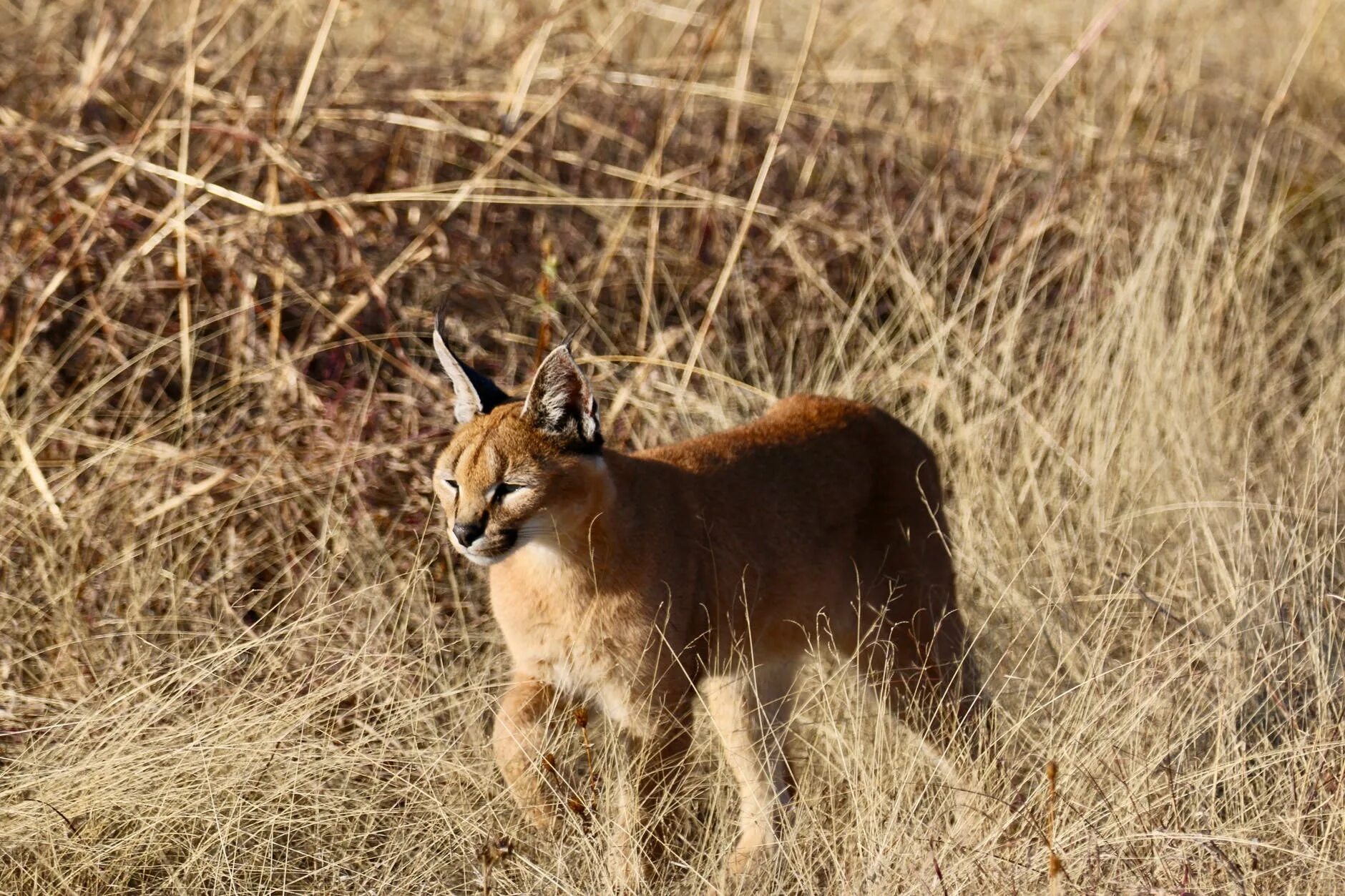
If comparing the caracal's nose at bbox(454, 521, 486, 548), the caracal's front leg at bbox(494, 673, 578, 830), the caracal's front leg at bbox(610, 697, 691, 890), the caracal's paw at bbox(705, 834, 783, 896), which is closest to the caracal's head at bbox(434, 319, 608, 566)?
the caracal's nose at bbox(454, 521, 486, 548)

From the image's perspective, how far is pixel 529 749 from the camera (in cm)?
363

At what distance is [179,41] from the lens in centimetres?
620

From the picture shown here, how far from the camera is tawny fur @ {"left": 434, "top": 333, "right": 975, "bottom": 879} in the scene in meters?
3.56

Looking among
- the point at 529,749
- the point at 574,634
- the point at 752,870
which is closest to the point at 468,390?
the point at 574,634

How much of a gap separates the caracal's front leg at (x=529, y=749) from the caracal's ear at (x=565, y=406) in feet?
2.04

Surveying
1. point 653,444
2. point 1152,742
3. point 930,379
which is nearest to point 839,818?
point 1152,742

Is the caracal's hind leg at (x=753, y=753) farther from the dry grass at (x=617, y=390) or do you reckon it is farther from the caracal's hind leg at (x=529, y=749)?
the caracal's hind leg at (x=529, y=749)

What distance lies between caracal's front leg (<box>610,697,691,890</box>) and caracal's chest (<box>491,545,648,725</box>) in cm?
6

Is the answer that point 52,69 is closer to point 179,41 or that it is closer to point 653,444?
point 179,41

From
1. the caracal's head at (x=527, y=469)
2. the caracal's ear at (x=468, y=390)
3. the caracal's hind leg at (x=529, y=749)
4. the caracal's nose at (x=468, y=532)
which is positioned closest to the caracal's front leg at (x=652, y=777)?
the caracal's hind leg at (x=529, y=749)

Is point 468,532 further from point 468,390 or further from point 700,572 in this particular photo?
point 700,572

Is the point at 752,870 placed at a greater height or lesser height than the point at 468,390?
lesser

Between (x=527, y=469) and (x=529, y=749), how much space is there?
68 centimetres

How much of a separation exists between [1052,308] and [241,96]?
10.4 ft
